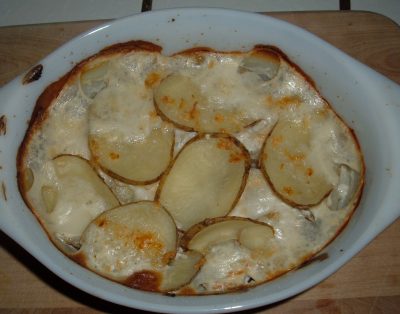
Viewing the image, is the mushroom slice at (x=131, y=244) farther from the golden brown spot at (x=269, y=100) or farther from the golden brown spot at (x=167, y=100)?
the golden brown spot at (x=269, y=100)

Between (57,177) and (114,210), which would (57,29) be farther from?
(114,210)

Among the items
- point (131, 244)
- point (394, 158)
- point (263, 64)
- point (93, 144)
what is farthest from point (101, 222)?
point (394, 158)

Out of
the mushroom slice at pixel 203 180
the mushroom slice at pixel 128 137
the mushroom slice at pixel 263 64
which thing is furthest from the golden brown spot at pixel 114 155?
the mushroom slice at pixel 263 64

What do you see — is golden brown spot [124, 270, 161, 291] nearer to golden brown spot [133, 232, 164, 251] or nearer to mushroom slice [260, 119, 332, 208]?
golden brown spot [133, 232, 164, 251]

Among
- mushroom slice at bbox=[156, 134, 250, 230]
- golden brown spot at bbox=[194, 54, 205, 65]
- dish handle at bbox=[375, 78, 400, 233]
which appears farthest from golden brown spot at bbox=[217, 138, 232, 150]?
dish handle at bbox=[375, 78, 400, 233]

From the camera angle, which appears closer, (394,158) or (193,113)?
(394,158)

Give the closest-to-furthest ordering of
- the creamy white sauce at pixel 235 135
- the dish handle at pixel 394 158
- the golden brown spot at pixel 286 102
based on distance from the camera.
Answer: the dish handle at pixel 394 158 < the creamy white sauce at pixel 235 135 < the golden brown spot at pixel 286 102

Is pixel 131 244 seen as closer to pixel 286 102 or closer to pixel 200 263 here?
pixel 200 263

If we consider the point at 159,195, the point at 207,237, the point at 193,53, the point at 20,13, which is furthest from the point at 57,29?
the point at 207,237
